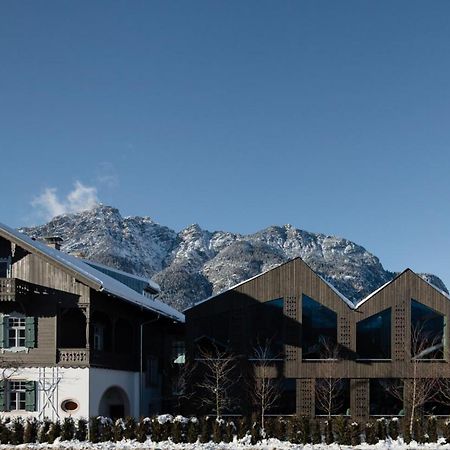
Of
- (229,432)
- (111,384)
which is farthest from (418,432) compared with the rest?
(111,384)

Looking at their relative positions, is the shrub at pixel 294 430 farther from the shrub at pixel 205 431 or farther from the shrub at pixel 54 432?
the shrub at pixel 54 432

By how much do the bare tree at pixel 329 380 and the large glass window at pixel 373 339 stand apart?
4.66 feet

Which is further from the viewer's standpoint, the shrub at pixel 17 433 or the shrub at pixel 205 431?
the shrub at pixel 205 431

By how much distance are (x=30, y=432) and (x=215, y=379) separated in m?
12.5

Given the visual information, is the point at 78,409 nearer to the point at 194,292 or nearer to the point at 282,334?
the point at 282,334

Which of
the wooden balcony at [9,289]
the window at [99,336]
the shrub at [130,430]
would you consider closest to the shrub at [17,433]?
the shrub at [130,430]

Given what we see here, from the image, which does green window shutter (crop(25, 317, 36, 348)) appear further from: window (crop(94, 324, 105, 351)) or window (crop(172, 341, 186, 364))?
window (crop(172, 341, 186, 364))

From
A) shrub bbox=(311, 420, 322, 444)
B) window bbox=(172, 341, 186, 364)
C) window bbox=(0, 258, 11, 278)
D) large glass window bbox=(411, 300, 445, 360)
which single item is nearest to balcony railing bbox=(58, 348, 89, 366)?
window bbox=(0, 258, 11, 278)

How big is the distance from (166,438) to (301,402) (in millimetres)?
11609

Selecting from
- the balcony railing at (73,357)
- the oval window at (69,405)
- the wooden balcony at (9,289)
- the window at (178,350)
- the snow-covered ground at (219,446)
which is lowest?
the snow-covered ground at (219,446)

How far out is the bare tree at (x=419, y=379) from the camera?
4443cm

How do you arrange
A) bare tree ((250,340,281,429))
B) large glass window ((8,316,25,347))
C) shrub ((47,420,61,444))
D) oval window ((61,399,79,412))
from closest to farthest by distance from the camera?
shrub ((47,420,61,444)) < oval window ((61,399,79,412)) < large glass window ((8,316,25,347)) < bare tree ((250,340,281,429))

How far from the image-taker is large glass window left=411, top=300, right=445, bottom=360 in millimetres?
45719

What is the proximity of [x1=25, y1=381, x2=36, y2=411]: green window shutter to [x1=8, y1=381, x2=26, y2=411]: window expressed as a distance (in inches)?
28.2
